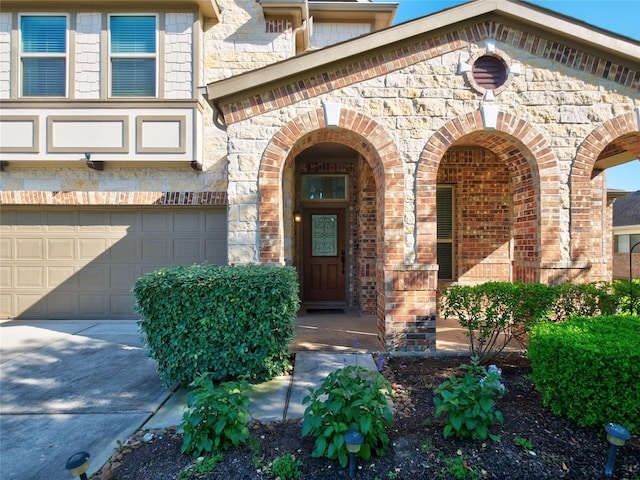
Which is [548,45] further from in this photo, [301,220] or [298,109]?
[301,220]

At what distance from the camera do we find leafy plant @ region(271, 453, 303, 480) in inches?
82.7

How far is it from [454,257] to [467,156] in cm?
207

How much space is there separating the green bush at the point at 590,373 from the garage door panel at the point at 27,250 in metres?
8.26

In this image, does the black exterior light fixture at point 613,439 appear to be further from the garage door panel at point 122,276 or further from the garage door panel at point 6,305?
the garage door panel at point 6,305

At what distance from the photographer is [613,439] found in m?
2.05

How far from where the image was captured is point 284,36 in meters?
6.85

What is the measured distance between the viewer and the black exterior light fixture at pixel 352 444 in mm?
1929

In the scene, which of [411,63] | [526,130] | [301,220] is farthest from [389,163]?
[301,220]

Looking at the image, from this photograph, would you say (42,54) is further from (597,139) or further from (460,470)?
(597,139)

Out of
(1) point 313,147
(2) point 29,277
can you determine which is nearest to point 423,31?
(1) point 313,147

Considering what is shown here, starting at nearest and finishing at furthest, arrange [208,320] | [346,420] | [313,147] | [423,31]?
1. [346,420]
2. [208,320]
3. [423,31]
4. [313,147]

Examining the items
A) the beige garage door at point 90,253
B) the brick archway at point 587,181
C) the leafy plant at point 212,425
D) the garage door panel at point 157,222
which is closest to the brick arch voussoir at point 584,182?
the brick archway at point 587,181

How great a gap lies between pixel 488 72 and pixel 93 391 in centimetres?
629

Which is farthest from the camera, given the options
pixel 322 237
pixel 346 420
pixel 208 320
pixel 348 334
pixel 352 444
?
pixel 322 237
